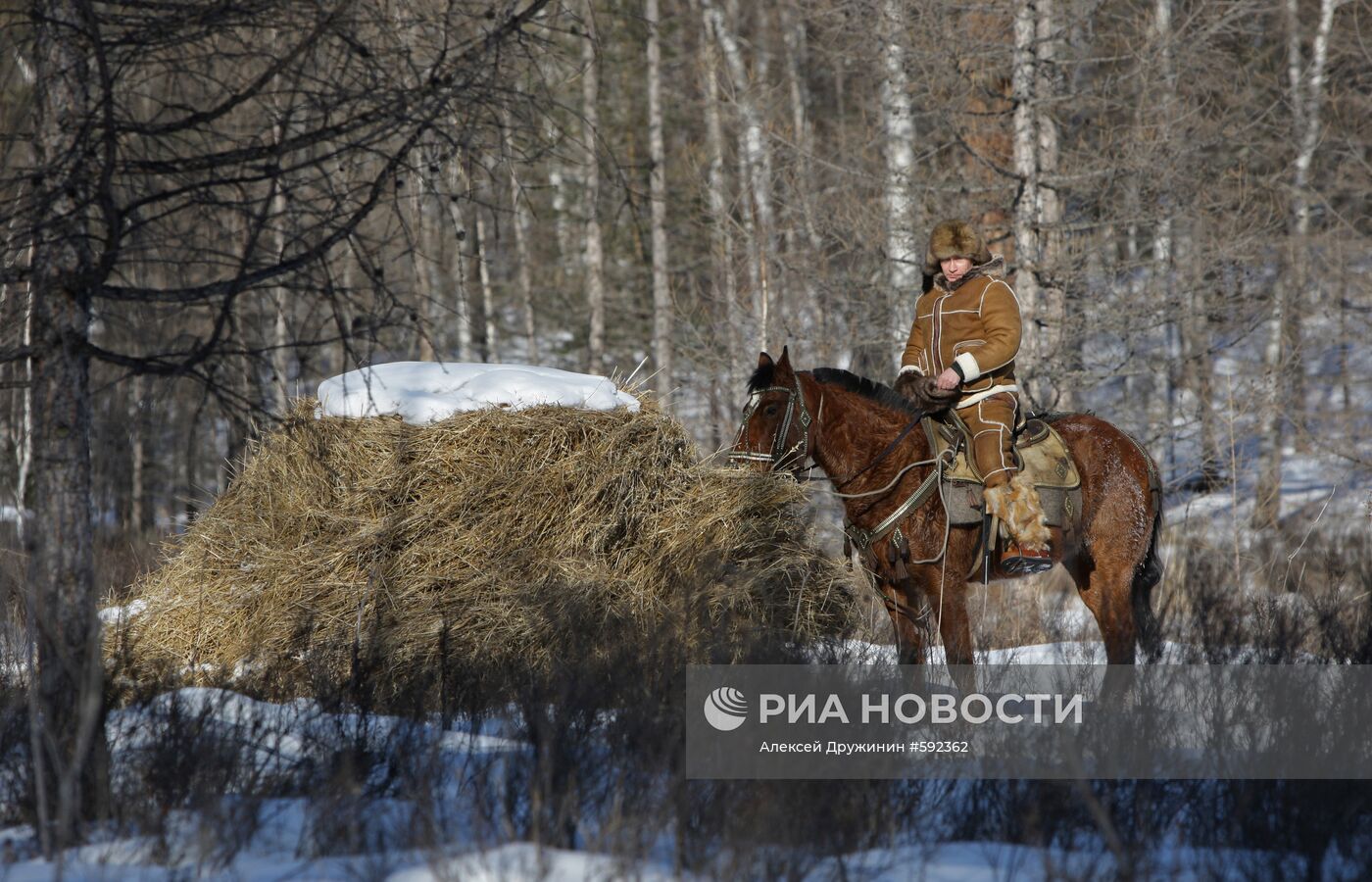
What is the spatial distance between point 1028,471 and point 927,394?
0.73 meters

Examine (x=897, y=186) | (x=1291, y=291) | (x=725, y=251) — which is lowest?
(x=1291, y=291)


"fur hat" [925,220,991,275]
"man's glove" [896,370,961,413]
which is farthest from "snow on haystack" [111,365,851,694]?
"fur hat" [925,220,991,275]

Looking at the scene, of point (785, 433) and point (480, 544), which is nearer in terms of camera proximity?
point (785, 433)

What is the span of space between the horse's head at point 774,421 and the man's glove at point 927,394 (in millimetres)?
620

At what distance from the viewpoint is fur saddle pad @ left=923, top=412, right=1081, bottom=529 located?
6324 millimetres

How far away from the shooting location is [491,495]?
22.5 feet

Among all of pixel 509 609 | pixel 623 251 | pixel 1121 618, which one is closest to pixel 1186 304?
pixel 1121 618

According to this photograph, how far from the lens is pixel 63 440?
419 centimetres

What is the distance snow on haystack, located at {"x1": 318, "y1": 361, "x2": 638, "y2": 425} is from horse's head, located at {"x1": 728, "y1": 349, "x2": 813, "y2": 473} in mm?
1171

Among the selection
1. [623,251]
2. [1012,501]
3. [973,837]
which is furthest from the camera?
[623,251]

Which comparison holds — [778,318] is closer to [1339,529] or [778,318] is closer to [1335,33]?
[1339,529]

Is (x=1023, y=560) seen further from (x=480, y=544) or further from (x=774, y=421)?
(x=480, y=544)

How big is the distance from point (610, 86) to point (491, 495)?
76.3ft

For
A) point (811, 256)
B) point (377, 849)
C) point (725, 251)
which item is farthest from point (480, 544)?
point (725, 251)
